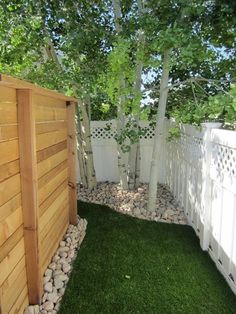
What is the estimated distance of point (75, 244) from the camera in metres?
3.47

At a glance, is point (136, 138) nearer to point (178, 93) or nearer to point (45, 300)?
point (178, 93)

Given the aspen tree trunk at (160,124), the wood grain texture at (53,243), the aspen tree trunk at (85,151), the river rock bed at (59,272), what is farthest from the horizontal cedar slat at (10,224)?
the aspen tree trunk at (85,151)

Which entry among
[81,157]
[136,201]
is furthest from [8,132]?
[81,157]

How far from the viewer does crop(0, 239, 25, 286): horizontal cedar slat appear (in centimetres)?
188

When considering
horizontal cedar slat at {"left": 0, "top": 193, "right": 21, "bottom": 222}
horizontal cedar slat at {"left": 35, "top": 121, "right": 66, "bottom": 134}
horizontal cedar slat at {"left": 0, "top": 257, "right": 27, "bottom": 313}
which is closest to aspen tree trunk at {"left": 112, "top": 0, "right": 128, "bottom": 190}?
horizontal cedar slat at {"left": 35, "top": 121, "right": 66, "bottom": 134}

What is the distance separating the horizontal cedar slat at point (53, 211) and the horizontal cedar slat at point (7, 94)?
1.08 meters

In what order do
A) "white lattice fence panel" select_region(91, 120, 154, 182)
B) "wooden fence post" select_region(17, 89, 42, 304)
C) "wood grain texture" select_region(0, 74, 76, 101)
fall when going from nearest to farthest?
"wood grain texture" select_region(0, 74, 76, 101), "wooden fence post" select_region(17, 89, 42, 304), "white lattice fence panel" select_region(91, 120, 154, 182)

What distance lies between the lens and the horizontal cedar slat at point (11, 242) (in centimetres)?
190

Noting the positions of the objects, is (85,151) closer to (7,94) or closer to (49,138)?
(49,138)

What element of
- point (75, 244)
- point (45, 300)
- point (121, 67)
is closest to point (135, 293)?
point (45, 300)

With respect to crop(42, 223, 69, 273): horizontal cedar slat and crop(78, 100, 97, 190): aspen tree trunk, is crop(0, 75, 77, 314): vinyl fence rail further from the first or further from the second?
crop(78, 100, 97, 190): aspen tree trunk

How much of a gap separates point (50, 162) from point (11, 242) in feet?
3.66

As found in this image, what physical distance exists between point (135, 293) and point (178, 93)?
3.59 m

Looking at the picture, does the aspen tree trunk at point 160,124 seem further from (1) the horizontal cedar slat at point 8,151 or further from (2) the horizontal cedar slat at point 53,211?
(1) the horizontal cedar slat at point 8,151
